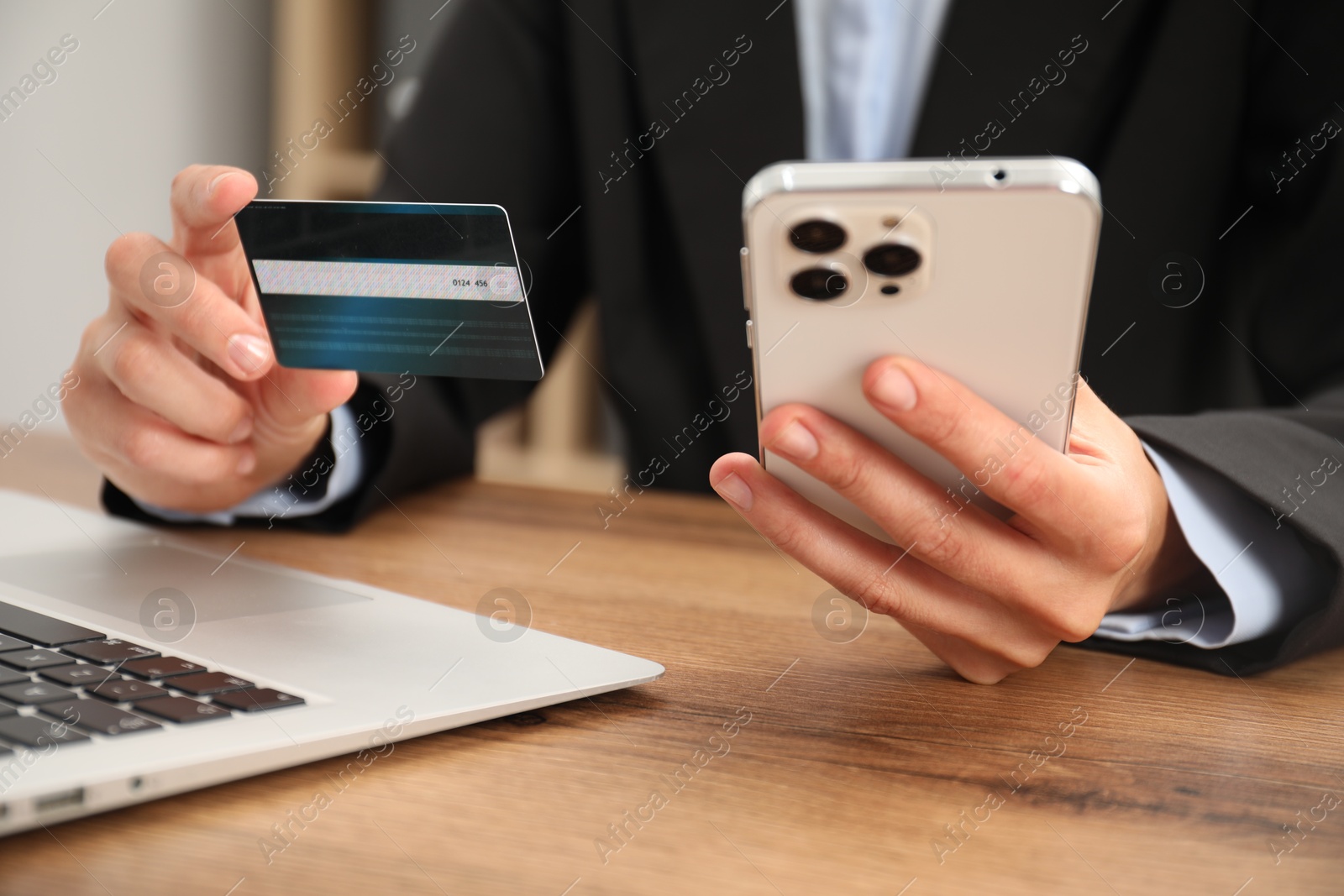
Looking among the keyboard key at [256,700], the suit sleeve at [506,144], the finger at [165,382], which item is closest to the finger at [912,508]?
the keyboard key at [256,700]

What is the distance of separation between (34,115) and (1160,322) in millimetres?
2587

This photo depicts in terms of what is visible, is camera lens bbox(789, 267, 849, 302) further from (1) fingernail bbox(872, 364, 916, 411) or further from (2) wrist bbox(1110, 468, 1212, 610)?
(2) wrist bbox(1110, 468, 1212, 610)

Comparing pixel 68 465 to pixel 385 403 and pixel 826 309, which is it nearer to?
pixel 385 403

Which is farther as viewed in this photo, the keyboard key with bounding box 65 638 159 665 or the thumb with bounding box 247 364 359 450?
the thumb with bounding box 247 364 359 450

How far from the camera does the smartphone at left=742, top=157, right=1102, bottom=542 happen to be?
43 centimetres

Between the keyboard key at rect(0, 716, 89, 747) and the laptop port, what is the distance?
2cm

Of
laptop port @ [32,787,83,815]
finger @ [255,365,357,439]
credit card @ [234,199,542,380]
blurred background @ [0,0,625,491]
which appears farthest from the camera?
blurred background @ [0,0,625,491]

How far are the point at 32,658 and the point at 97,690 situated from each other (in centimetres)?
5

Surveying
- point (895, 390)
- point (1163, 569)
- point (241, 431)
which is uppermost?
point (895, 390)

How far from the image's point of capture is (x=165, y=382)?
762 millimetres

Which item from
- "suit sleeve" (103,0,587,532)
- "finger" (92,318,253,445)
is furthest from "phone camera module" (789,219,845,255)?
"suit sleeve" (103,0,587,532)

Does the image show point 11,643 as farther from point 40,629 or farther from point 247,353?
point 247,353

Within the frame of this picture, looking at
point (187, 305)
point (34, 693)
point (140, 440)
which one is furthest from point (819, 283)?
point (140, 440)

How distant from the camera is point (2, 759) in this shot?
1.16 ft
